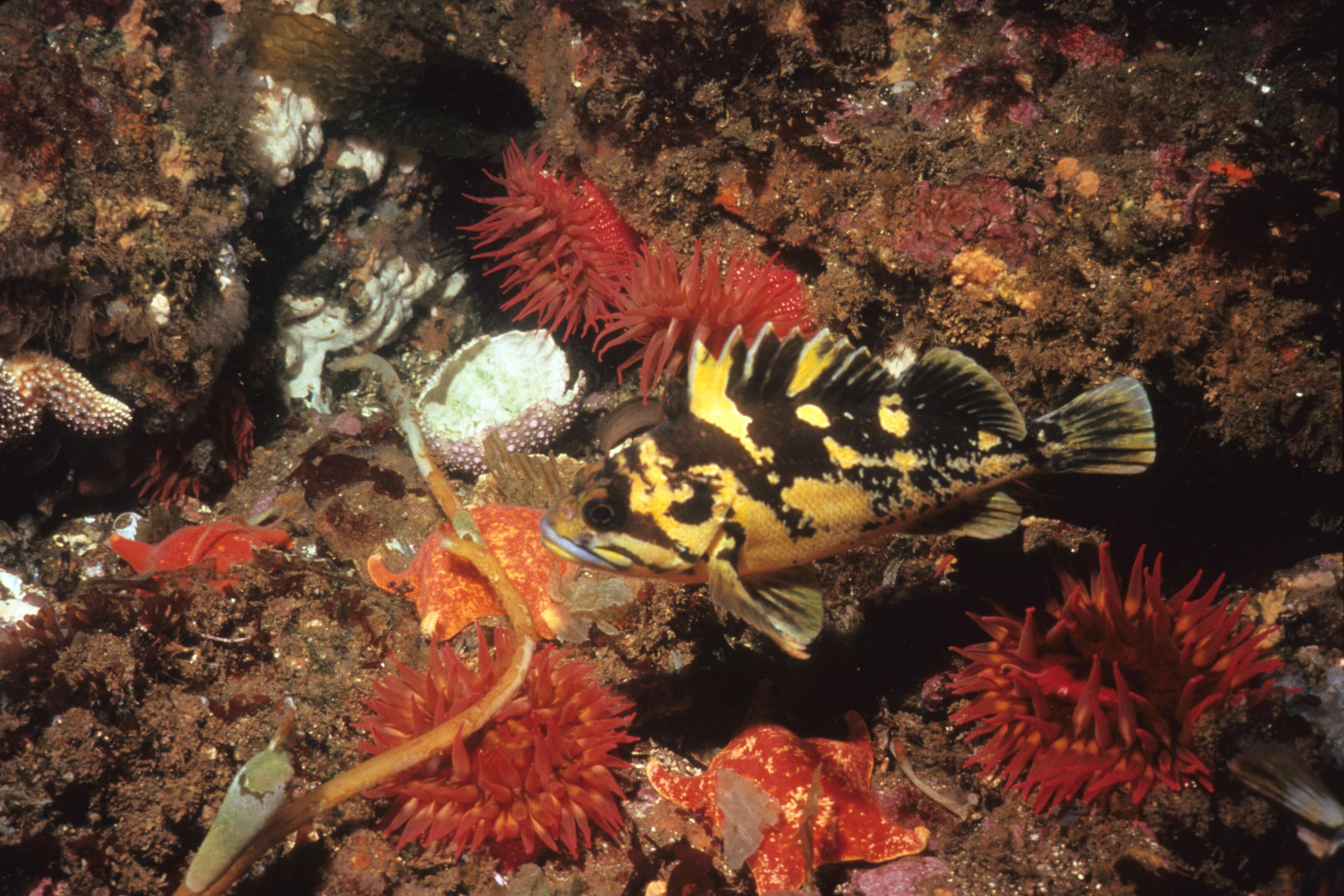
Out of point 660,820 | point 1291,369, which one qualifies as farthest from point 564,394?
point 1291,369

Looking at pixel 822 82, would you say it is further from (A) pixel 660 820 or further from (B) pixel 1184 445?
(A) pixel 660 820

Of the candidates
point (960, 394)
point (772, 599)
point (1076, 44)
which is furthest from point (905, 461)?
point (1076, 44)

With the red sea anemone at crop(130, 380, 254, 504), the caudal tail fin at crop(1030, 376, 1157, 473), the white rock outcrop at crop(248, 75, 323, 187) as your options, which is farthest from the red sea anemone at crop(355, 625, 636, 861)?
the white rock outcrop at crop(248, 75, 323, 187)

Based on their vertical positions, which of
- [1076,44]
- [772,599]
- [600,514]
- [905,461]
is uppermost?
[1076,44]

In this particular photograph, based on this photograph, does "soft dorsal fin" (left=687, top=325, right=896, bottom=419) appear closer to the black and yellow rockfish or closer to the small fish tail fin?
the black and yellow rockfish

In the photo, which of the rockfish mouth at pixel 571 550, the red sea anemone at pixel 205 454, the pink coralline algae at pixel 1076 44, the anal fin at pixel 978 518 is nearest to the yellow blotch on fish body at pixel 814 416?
the anal fin at pixel 978 518

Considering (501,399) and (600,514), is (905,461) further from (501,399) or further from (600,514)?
(501,399)
